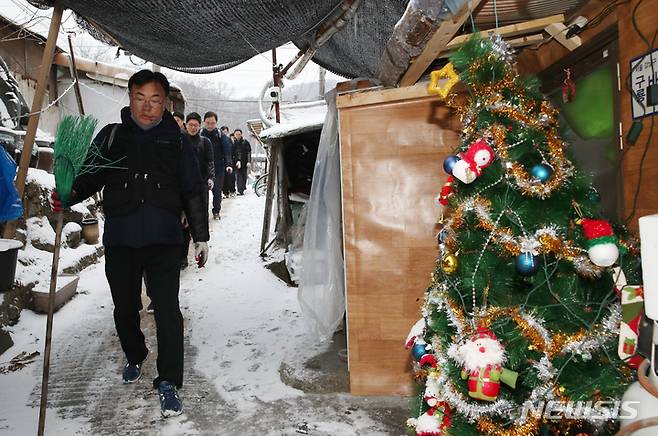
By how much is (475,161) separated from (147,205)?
6.97ft

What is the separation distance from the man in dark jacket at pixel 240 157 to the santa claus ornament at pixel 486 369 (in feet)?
40.6

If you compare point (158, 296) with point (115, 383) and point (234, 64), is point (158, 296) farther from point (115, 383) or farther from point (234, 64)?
point (234, 64)

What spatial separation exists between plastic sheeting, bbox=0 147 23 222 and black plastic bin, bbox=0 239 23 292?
0.85 m

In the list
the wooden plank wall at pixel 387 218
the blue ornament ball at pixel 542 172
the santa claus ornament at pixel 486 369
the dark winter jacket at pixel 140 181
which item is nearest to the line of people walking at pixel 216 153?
the dark winter jacket at pixel 140 181

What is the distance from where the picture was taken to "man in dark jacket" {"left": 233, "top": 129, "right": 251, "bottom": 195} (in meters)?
13.7

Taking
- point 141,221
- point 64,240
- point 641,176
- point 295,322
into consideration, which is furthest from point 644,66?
point 64,240

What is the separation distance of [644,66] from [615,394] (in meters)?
1.55

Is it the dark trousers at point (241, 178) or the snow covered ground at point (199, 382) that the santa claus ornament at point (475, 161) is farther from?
the dark trousers at point (241, 178)

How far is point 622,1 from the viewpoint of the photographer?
7.39 feet

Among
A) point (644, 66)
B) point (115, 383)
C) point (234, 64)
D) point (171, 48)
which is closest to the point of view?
point (644, 66)

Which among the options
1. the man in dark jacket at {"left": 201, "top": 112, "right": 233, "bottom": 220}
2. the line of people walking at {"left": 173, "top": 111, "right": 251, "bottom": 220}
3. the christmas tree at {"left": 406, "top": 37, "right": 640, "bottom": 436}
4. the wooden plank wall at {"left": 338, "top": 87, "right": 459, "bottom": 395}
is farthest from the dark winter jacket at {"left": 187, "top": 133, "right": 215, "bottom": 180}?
the christmas tree at {"left": 406, "top": 37, "right": 640, "bottom": 436}

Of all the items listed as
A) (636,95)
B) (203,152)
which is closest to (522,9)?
(636,95)

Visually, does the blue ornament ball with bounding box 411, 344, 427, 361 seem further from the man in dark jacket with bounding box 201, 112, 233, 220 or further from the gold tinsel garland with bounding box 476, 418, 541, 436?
the man in dark jacket with bounding box 201, 112, 233, 220

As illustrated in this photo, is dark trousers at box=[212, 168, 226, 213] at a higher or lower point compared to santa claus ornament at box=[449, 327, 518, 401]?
higher
